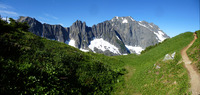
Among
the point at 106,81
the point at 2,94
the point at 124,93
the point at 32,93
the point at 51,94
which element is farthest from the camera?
the point at 106,81

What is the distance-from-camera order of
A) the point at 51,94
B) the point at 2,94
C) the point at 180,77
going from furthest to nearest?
the point at 180,77, the point at 51,94, the point at 2,94

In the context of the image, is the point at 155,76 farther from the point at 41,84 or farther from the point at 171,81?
the point at 41,84

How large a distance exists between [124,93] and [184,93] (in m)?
7.96

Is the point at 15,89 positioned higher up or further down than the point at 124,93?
higher up

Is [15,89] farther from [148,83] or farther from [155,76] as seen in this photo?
[155,76]

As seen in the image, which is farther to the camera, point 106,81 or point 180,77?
point 106,81

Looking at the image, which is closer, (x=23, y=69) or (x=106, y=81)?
(x=23, y=69)

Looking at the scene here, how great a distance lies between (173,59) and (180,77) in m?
7.24

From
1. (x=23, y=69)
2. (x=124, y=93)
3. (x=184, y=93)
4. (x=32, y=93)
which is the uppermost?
(x=23, y=69)

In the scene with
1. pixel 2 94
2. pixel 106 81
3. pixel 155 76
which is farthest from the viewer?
pixel 106 81

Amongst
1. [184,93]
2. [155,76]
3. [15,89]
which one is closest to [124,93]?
[155,76]

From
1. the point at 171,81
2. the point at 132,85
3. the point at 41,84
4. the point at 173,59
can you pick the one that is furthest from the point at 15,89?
the point at 173,59

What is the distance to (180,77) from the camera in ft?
45.8

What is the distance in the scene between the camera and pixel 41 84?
10992 millimetres
